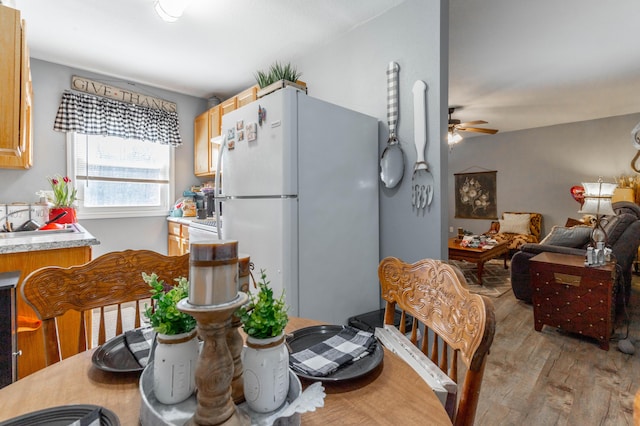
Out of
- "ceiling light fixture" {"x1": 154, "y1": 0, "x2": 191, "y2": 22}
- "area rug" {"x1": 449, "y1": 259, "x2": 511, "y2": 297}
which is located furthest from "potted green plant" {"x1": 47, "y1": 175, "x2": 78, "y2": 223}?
"area rug" {"x1": 449, "y1": 259, "x2": 511, "y2": 297}

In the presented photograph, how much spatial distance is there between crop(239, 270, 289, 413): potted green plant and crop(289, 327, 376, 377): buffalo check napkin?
0.19m

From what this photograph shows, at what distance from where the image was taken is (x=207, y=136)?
382cm

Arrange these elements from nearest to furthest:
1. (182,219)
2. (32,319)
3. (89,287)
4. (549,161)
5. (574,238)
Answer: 1. (89,287)
2. (32,319)
3. (574,238)
4. (182,219)
5. (549,161)

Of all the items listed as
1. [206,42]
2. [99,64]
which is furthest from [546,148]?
[99,64]

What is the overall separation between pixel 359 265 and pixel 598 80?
4.04 metres

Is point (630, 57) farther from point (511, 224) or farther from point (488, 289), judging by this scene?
point (511, 224)

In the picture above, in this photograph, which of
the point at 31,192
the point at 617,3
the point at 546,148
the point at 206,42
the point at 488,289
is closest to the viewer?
the point at 617,3

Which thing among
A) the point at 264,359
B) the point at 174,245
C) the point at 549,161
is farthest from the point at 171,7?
the point at 549,161

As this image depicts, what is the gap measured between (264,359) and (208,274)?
197 mm

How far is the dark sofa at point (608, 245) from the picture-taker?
2.89 meters

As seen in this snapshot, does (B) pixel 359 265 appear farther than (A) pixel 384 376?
Yes

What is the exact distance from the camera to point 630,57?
315cm

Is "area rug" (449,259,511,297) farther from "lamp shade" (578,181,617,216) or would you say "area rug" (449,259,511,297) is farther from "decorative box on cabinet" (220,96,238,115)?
"decorative box on cabinet" (220,96,238,115)

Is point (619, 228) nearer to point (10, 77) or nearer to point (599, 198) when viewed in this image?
point (599, 198)
